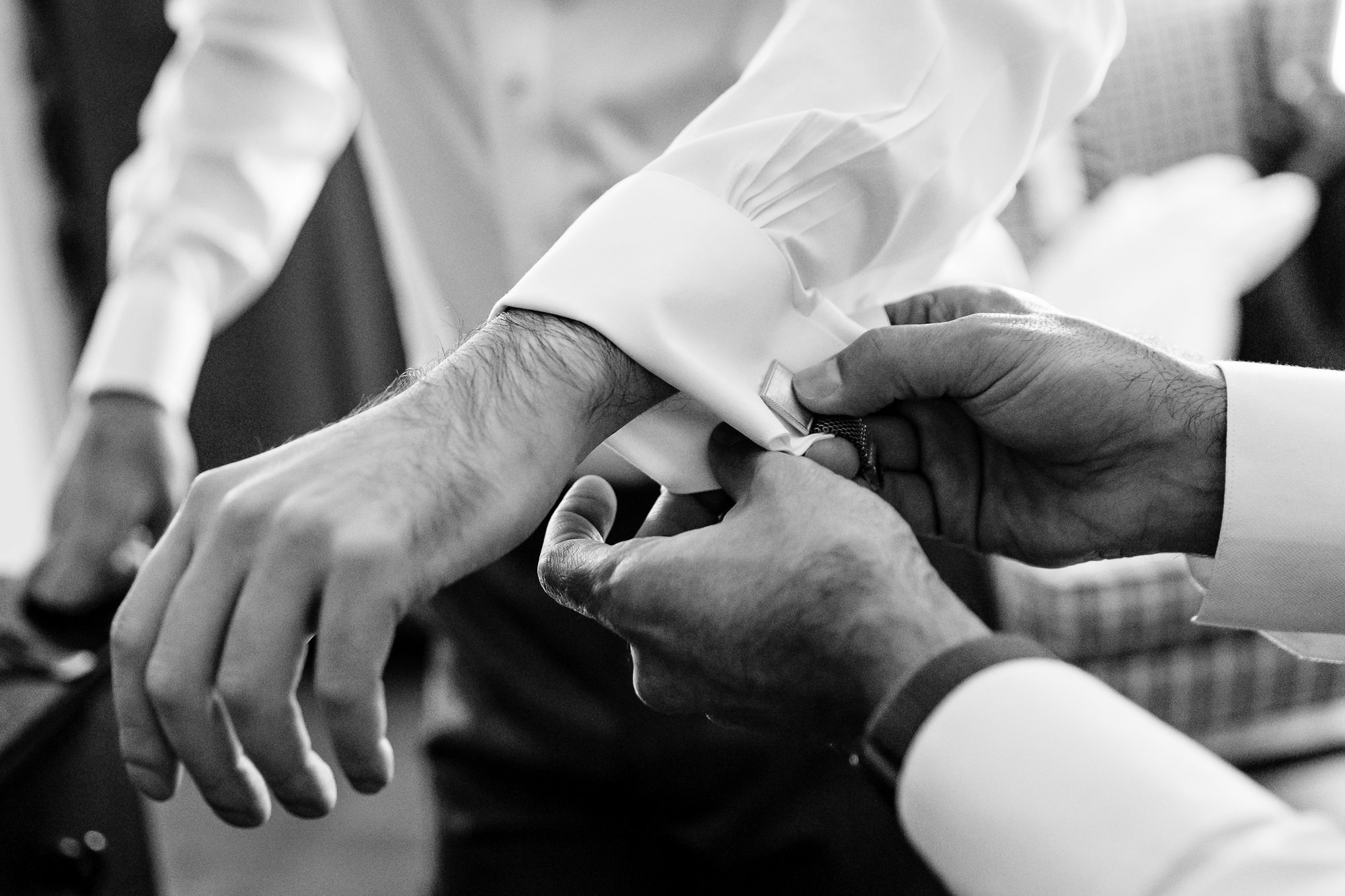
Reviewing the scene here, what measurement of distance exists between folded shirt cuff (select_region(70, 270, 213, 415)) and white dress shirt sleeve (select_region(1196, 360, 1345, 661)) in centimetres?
94

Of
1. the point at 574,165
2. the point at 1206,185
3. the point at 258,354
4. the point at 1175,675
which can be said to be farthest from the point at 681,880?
the point at 258,354

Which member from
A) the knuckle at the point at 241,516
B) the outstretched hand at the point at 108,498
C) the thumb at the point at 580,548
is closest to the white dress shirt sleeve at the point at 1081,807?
the thumb at the point at 580,548

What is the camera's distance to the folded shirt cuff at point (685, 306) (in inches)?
22.9

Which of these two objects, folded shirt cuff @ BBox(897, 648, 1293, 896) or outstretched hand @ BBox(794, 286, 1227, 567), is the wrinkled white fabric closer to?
outstretched hand @ BBox(794, 286, 1227, 567)

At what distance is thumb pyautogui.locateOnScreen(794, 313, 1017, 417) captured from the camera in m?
0.65

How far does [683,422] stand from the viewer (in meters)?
0.65

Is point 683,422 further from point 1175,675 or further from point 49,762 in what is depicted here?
point 1175,675

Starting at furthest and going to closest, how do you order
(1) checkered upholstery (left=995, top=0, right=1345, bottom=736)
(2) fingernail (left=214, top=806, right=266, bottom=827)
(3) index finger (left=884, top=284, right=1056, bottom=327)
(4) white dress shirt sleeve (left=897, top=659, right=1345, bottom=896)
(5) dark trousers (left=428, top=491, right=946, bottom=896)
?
1. (1) checkered upholstery (left=995, top=0, right=1345, bottom=736)
2. (5) dark trousers (left=428, top=491, right=946, bottom=896)
3. (3) index finger (left=884, top=284, right=1056, bottom=327)
4. (2) fingernail (left=214, top=806, right=266, bottom=827)
5. (4) white dress shirt sleeve (left=897, top=659, right=1345, bottom=896)

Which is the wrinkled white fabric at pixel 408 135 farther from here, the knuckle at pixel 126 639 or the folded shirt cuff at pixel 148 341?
the knuckle at pixel 126 639

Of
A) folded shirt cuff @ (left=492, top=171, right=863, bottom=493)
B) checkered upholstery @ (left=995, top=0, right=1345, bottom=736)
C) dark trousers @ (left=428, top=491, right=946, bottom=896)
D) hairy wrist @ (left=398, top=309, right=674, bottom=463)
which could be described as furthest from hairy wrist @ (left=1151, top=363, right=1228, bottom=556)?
checkered upholstery @ (left=995, top=0, right=1345, bottom=736)

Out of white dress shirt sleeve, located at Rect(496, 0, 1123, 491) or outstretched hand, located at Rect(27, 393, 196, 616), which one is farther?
outstretched hand, located at Rect(27, 393, 196, 616)

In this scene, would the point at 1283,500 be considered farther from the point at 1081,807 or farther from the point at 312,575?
the point at 312,575

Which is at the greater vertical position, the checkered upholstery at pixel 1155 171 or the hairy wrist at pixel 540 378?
the hairy wrist at pixel 540 378

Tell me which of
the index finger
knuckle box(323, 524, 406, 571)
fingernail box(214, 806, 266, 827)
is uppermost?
knuckle box(323, 524, 406, 571)
